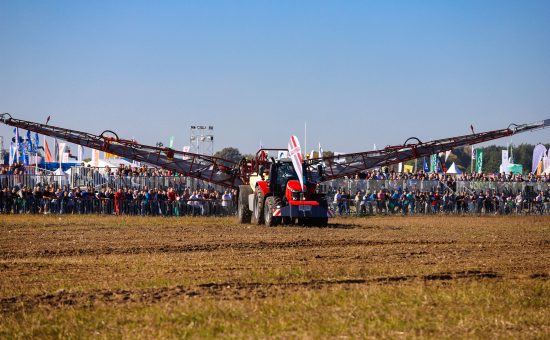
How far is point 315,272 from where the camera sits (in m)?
14.4

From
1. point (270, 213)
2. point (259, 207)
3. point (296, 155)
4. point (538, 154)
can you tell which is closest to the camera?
point (296, 155)

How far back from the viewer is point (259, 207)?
28672 millimetres

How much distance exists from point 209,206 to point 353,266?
83.5ft

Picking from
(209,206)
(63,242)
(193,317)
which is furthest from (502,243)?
(209,206)

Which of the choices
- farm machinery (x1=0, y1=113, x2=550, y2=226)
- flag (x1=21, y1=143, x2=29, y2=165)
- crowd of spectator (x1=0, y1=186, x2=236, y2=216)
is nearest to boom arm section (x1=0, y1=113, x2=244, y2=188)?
farm machinery (x1=0, y1=113, x2=550, y2=226)

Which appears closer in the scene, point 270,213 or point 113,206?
point 270,213

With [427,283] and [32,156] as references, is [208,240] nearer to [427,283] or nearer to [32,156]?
[427,283]

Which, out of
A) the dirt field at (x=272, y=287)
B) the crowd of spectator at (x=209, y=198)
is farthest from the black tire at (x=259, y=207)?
the crowd of spectator at (x=209, y=198)

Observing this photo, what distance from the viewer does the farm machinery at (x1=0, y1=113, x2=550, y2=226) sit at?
2762 centimetres

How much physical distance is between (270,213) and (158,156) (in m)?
7.00

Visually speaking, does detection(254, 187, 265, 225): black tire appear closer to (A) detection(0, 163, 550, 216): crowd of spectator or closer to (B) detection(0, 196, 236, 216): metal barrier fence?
(A) detection(0, 163, 550, 216): crowd of spectator

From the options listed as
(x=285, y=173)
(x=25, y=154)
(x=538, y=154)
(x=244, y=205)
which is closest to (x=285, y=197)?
(x=285, y=173)

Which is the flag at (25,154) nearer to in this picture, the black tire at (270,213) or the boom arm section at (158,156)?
the boom arm section at (158,156)

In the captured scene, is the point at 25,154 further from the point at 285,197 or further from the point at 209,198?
the point at 285,197
